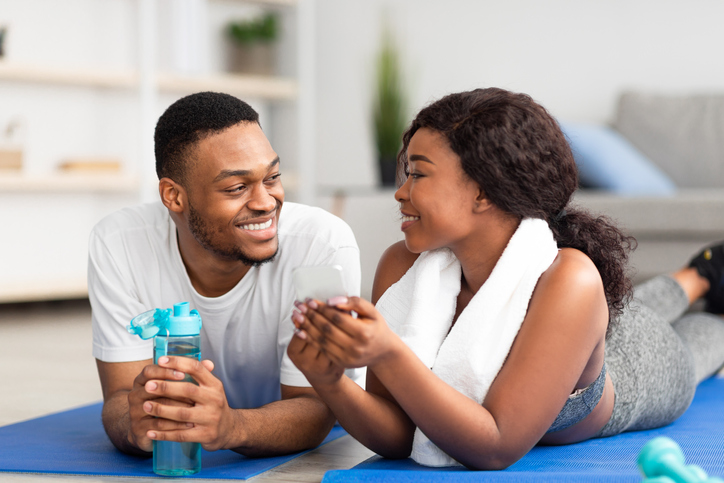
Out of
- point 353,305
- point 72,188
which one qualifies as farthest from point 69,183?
point 353,305

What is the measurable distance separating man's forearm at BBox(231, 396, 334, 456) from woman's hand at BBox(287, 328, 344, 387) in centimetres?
23

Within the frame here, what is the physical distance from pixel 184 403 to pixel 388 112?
10.4 feet

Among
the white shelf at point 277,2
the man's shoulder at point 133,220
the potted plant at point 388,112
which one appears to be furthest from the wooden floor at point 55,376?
the white shelf at point 277,2

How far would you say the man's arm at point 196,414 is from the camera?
118cm

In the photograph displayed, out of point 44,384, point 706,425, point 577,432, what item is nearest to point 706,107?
point 706,425

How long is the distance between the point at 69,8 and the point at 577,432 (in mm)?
3263

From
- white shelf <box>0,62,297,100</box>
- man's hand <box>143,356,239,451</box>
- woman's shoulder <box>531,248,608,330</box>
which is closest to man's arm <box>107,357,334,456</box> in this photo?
man's hand <box>143,356,239,451</box>

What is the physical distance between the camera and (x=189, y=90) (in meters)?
4.26

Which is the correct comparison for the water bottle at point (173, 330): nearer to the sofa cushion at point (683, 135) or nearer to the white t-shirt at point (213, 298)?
the white t-shirt at point (213, 298)

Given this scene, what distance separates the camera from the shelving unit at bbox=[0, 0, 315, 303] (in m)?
3.61

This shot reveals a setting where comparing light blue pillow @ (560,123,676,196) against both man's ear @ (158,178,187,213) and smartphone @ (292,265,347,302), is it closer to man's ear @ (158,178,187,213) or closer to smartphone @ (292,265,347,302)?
man's ear @ (158,178,187,213)

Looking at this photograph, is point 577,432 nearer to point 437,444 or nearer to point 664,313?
point 437,444

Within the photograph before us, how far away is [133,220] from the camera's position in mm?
1594

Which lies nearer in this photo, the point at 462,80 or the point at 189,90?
the point at 189,90
